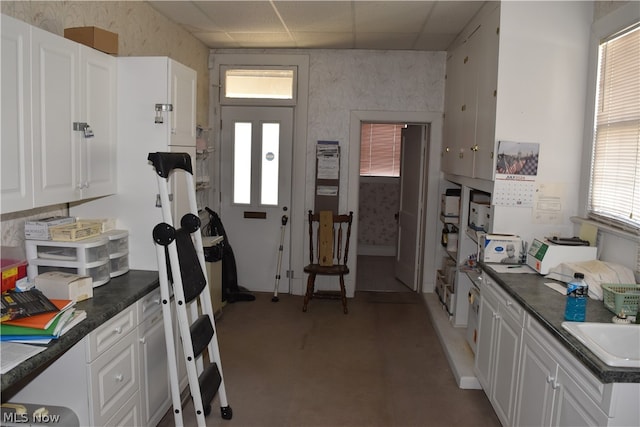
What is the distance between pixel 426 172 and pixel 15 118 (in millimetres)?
4281

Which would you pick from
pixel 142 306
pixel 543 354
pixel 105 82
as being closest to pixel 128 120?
pixel 105 82

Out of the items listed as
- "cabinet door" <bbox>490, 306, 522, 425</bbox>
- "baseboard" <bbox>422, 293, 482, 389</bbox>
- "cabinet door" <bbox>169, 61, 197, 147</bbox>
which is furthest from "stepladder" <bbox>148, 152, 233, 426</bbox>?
"baseboard" <bbox>422, 293, 482, 389</bbox>

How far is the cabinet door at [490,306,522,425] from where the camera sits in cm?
262

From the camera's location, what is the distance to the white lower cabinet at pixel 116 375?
6.82 feet

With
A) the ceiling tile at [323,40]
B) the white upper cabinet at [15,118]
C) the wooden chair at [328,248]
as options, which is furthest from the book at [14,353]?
the ceiling tile at [323,40]

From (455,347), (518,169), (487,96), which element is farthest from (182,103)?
(455,347)

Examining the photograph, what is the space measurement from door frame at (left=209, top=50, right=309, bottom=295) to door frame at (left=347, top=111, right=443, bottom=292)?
0.54 metres

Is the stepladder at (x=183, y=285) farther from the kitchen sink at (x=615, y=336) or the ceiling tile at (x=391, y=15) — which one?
the ceiling tile at (x=391, y=15)

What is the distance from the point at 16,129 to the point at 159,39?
2.31m

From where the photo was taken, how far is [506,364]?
277 cm

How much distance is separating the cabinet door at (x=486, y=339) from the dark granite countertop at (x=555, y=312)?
20 centimetres

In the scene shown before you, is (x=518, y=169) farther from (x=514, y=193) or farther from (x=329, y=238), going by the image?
(x=329, y=238)

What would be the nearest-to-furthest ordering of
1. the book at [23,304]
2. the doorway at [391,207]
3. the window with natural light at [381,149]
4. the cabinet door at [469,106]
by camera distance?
the book at [23,304]
the cabinet door at [469,106]
the doorway at [391,207]
the window with natural light at [381,149]

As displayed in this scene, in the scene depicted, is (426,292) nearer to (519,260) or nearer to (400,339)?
(400,339)
